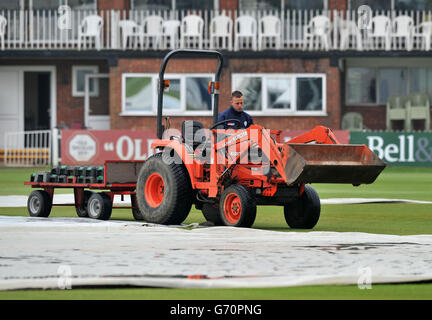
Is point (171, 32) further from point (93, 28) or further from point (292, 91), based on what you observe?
point (292, 91)

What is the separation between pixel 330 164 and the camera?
12.6 m

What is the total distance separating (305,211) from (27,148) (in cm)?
2405

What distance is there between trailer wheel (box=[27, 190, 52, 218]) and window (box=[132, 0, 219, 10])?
23990mm

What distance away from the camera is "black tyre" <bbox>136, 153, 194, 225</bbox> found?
13.4m

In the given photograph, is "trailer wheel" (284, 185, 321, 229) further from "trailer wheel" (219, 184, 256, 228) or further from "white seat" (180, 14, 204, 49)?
"white seat" (180, 14, 204, 49)

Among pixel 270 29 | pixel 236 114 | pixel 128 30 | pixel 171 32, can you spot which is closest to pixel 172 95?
pixel 171 32

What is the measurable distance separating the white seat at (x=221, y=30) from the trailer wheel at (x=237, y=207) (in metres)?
23.6

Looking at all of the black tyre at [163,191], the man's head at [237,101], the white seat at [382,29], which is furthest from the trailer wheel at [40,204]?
the white seat at [382,29]

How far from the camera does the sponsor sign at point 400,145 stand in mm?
Result: 34250

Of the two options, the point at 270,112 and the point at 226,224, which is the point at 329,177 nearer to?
the point at 226,224

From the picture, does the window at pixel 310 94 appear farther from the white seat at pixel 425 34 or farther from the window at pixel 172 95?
the white seat at pixel 425 34

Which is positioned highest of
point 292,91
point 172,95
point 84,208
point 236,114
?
point 292,91

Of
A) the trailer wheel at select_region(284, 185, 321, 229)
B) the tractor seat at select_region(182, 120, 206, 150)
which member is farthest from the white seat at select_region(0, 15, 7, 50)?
the trailer wheel at select_region(284, 185, 321, 229)
